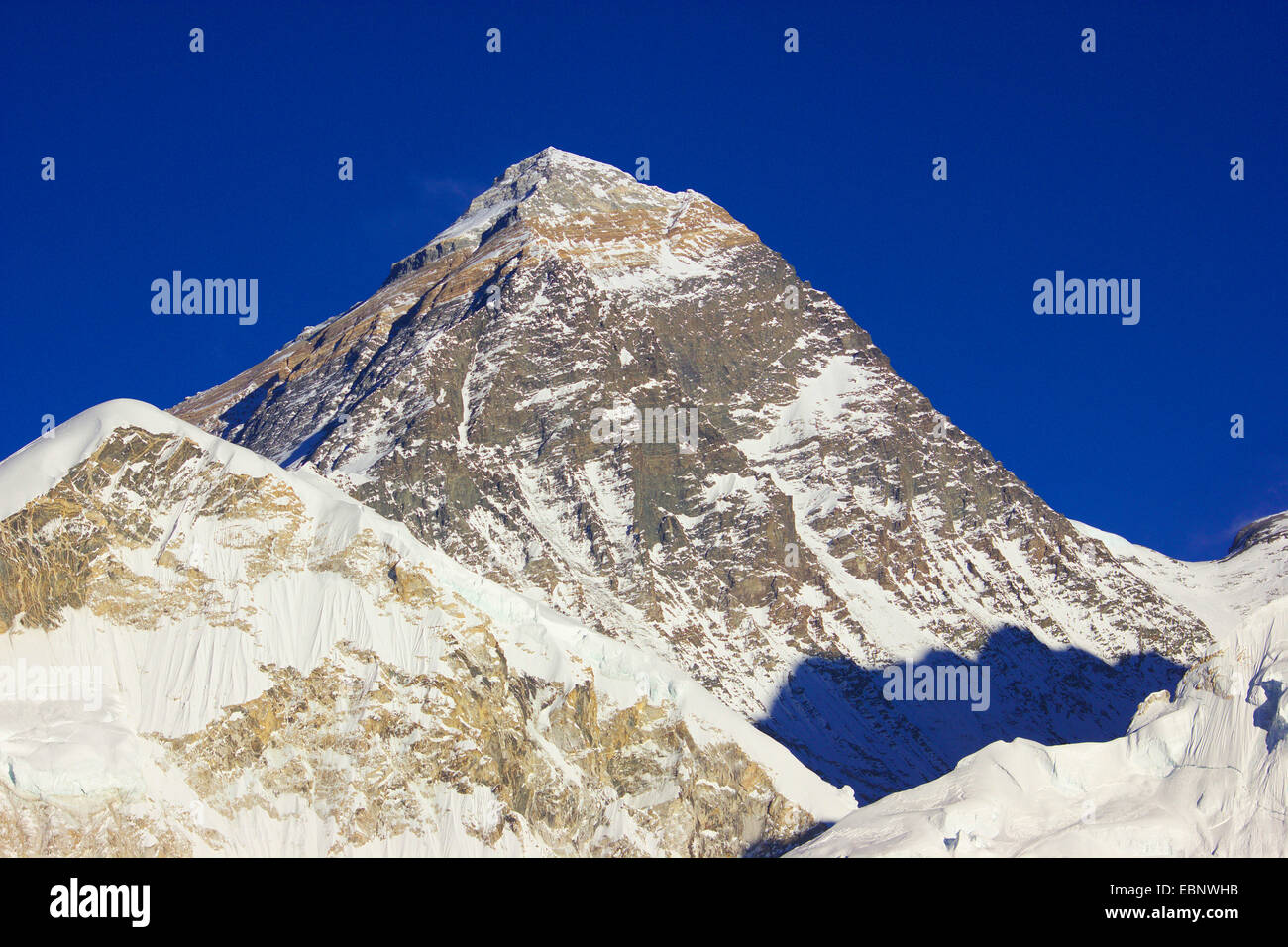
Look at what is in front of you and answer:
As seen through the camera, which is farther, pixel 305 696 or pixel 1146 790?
pixel 305 696

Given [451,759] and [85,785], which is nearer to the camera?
[85,785]

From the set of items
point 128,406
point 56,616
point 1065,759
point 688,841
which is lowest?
point 688,841

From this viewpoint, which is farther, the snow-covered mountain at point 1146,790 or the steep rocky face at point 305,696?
the steep rocky face at point 305,696

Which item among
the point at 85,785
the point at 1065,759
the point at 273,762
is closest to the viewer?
the point at 1065,759

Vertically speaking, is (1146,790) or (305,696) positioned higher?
(305,696)

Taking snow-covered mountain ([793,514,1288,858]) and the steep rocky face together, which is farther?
the steep rocky face

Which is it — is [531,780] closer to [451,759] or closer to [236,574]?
[451,759]
